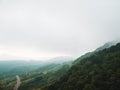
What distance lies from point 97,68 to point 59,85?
128 ft

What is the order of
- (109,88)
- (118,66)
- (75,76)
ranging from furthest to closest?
(75,76)
(118,66)
(109,88)

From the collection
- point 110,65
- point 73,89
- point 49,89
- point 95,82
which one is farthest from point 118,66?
point 49,89

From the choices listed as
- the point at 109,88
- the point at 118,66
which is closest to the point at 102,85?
the point at 109,88

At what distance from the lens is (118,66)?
178 m

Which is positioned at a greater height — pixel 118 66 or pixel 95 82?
pixel 118 66

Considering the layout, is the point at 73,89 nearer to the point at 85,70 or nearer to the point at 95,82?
the point at 95,82

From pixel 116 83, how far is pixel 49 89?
63.7m

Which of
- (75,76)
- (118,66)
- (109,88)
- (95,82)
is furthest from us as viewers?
(75,76)

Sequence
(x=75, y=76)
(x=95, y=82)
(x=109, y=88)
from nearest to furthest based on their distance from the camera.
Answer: (x=109, y=88)
(x=95, y=82)
(x=75, y=76)

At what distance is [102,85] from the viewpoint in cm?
15125

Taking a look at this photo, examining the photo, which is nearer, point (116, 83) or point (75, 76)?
point (116, 83)

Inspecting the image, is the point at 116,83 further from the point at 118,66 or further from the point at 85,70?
the point at 85,70

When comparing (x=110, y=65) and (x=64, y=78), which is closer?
(x=110, y=65)

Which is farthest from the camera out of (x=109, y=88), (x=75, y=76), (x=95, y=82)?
(x=75, y=76)
